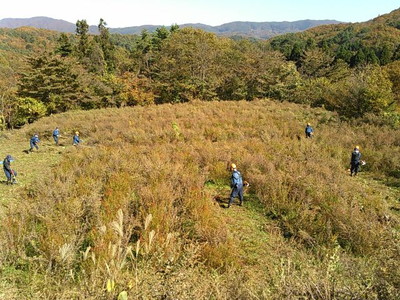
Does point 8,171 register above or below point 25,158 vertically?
above

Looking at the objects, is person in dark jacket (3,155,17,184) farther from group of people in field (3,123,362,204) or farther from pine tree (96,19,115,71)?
pine tree (96,19,115,71)

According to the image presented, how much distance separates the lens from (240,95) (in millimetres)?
31844

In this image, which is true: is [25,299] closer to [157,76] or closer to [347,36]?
[157,76]

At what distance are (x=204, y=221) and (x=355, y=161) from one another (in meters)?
7.22

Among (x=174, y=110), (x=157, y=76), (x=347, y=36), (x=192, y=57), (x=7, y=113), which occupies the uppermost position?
(x=347, y=36)

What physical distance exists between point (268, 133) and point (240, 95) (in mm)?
16918

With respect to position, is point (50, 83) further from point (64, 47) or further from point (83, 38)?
point (83, 38)

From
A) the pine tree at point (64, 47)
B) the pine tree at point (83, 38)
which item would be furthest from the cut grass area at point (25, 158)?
the pine tree at point (83, 38)

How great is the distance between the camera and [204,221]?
A: 260 inches

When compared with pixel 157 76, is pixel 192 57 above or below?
above

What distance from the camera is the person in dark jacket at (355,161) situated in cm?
1075

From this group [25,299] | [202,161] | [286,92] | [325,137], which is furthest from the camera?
[286,92]

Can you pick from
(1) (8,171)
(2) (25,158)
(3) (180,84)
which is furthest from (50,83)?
(1) (8,171)

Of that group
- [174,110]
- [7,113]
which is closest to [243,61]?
[174,110]
